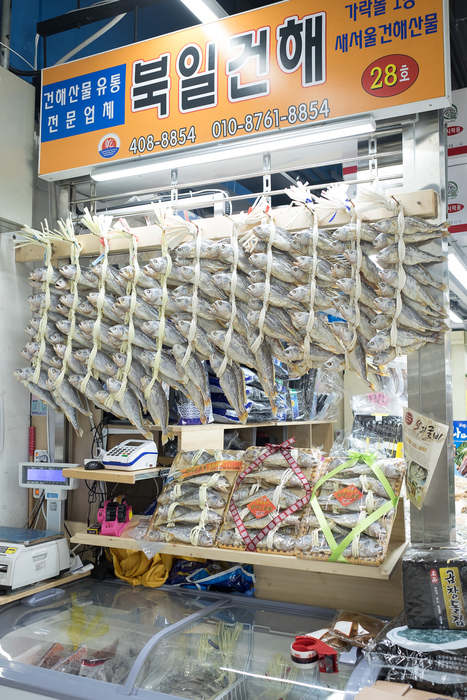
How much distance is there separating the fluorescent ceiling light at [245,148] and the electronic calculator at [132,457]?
5.14ft

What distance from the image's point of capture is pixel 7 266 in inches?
142

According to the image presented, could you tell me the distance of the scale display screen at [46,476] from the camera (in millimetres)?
3418

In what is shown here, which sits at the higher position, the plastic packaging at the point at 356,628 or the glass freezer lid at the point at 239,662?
the plastic packaging at the point at 356,628

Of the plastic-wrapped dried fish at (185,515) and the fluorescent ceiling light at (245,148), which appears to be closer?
the fluorescent ceiling light at (245,148)

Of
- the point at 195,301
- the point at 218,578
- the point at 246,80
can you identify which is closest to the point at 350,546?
the point at 218,578

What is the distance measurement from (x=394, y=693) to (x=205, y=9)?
321 centimetres

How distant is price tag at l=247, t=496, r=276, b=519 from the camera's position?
109 inches

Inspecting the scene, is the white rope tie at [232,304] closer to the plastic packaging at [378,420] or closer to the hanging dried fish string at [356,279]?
the hanging dried fish string at [356,279]

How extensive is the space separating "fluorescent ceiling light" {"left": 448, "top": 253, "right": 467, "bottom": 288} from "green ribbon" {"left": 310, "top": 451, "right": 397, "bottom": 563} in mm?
3950

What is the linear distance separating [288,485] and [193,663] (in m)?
0.90

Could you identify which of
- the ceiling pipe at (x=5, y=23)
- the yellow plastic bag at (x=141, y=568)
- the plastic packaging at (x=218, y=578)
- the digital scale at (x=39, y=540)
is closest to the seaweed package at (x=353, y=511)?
the plastic packaging at (x=218, y=578)

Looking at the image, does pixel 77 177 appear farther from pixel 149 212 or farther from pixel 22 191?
pixel 149 212

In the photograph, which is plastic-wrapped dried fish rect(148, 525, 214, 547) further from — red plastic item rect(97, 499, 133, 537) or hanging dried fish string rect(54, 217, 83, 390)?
hanging dried fish string rect(54, 217, 83, 390)

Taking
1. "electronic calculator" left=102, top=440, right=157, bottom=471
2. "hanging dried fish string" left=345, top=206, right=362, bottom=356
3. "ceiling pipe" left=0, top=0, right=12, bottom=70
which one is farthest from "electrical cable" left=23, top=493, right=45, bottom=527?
"ceiling pipe" left=0, top=0, right=12, bottom=70
